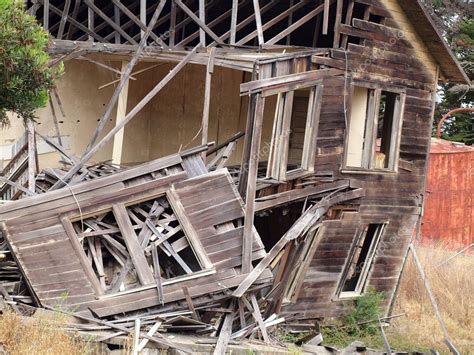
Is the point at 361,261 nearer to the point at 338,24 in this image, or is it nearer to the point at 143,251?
the point at 338,24

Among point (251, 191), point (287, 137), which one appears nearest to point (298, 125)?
point (287, 137)

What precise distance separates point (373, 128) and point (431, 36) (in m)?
2.43

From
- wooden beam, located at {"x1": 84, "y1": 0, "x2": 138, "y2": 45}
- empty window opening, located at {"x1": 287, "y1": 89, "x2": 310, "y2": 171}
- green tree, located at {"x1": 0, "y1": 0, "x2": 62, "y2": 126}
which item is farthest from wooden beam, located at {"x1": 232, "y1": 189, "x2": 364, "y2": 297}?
green tree, located at {"x1": 0, "y1": 0, "x2": 62, "y2": 126}

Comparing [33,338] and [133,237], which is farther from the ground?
[133,237]

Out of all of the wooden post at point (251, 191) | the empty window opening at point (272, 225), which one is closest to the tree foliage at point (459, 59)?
the empty window opening at point (272, 225)

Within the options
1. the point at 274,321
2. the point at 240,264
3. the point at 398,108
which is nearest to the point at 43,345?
the point at 240,264

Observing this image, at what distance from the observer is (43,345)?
38.1 feet

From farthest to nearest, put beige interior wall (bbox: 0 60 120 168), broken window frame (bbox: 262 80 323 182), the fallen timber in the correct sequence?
beige interior wall (bbox: 0 60 120 168), broken window frame (bbox: 262 80 323 182), the fallen timber

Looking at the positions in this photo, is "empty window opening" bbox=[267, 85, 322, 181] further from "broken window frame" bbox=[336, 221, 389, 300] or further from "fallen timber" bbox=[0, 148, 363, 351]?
"broken window frame" bbox=[336, 221, 389, 300]

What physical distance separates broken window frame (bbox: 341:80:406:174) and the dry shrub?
325 inches

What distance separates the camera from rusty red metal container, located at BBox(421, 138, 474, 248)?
27.3 meters

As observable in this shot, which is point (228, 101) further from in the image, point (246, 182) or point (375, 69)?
point (246, 182)

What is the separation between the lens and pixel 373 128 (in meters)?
19.4

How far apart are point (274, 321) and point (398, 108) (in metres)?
6.08
